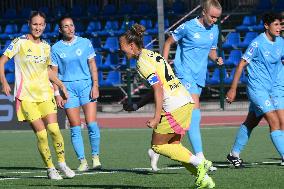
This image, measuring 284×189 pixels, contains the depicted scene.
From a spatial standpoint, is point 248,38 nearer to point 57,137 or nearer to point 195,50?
point 195,50

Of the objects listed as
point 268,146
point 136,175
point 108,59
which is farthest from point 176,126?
point 108,59

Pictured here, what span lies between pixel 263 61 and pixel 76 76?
2572 millimetres

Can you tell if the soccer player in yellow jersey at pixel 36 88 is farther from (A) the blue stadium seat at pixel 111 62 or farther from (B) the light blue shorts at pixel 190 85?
(A) the blue stadium seat at pixel 111 62

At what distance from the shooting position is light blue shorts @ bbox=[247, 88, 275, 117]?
1299 cm

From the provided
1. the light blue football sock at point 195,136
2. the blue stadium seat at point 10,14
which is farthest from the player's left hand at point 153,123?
the blue stadium seat at point 10,14

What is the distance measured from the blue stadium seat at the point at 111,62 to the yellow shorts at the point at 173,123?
19.7 metres

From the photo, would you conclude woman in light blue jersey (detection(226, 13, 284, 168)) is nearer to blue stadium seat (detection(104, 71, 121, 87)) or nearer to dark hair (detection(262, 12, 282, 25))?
dark hair (detection(262, 12, 282, 25))

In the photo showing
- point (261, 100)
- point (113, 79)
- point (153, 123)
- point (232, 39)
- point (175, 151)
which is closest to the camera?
point (153, 123)

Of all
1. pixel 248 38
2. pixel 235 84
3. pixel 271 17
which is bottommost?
pixel 248 38

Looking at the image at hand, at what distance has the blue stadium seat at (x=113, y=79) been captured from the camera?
29.6 m

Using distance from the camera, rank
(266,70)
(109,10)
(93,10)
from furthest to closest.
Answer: (93,10), (109,10), (266,70)

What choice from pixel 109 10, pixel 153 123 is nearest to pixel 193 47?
pixel 153 123

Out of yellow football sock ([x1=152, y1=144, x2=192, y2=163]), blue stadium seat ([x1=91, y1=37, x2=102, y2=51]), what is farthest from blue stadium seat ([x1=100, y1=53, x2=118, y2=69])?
yellow football sock ([x1=152, y1=144, x2=192, y2=163])

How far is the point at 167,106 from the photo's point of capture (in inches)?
407
